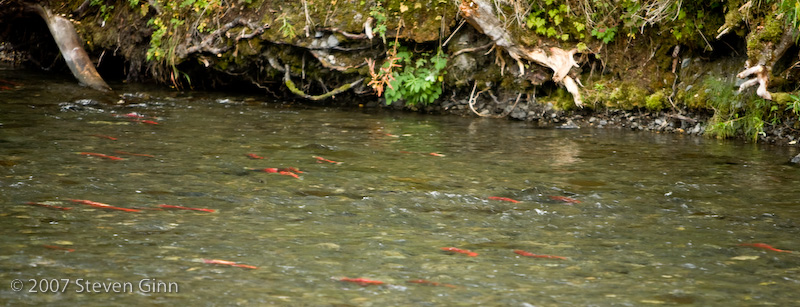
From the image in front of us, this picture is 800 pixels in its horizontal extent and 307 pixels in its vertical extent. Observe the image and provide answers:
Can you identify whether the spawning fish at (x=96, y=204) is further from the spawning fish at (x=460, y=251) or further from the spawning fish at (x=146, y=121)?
the spawning fish at (x=146, y=121)

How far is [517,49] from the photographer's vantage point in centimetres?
877

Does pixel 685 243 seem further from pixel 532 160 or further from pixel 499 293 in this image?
pixel 532 160

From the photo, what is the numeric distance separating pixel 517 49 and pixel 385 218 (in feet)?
16.8

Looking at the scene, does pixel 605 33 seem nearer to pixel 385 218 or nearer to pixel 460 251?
pixel 385 218

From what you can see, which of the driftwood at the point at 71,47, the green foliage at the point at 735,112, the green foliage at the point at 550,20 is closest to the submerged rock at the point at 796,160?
the green foliage at the point at 735,112

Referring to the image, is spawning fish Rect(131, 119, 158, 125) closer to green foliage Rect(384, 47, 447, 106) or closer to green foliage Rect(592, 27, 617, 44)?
green foliage Rect(384, 47, 447, 106)

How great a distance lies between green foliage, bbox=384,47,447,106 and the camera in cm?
922

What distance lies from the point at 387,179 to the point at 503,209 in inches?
43.2

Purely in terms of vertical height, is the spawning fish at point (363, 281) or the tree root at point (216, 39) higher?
the tree root at point (216, 39)

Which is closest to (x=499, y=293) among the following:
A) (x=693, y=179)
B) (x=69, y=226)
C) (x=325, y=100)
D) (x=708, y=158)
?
(x=69, y=226)

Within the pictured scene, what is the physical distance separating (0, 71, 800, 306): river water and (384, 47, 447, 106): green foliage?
1.85m

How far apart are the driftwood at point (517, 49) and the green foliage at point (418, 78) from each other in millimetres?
754

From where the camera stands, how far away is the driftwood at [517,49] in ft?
28.4

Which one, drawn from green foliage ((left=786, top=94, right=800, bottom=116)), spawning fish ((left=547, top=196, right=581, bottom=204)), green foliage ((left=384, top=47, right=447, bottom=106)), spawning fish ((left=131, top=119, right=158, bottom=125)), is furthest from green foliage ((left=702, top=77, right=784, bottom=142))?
spawning fish ((left=131, top=119, right=158, bottom=125))
